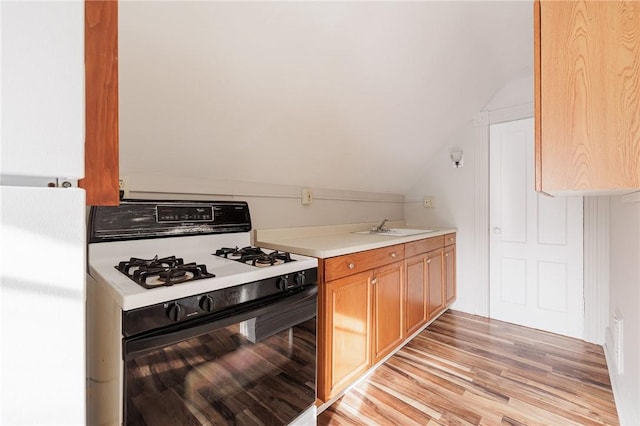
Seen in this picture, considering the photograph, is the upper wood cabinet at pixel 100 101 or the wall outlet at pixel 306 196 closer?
the upper wood cabinet at pixel 100 101

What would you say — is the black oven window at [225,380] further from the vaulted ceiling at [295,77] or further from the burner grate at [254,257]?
the vaulted ceiling at [295,77]

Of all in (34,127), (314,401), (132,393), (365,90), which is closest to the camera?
(34,127)

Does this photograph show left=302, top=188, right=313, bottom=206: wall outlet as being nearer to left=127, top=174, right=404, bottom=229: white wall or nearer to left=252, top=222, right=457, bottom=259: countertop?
left=127, top=174, right=404, bottom=229: white wall

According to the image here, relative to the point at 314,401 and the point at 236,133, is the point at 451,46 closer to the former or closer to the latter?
the point at 236,133

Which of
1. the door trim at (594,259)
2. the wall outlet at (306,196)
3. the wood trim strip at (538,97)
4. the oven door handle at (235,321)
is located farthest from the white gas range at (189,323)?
the door trim at (594,259)

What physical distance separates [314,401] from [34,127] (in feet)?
5.00

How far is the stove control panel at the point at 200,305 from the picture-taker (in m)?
0.87

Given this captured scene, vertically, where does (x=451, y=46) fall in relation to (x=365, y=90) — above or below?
above

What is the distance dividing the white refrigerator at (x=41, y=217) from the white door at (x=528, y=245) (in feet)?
10.5

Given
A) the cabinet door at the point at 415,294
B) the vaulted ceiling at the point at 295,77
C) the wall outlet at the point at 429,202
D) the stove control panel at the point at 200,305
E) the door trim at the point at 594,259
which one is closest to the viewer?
the stove control panel at the point at 200,305

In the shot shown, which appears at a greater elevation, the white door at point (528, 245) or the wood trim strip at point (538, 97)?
the wood trim strip at point (538, 97)

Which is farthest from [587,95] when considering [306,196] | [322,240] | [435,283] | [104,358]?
[435,283]

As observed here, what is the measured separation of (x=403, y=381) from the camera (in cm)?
189

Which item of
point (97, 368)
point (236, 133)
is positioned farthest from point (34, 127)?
point (236, 133)
